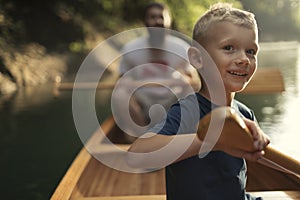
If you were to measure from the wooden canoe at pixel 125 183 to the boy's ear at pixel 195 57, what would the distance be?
0.72m

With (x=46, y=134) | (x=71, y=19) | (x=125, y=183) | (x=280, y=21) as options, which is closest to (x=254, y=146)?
(x=125, y=183)

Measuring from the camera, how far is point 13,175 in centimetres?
310

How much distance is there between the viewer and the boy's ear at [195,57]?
766 mm

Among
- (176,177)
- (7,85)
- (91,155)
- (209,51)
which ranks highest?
(209,51)

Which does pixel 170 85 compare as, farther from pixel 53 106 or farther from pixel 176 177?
pixel 53 106

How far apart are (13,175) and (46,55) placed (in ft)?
23.3

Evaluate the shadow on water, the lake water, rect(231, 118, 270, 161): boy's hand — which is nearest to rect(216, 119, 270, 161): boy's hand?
rect(231, 118, 270, 161): boy's hand

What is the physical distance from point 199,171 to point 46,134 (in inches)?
150

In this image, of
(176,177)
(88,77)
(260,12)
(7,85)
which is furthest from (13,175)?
(260,12)

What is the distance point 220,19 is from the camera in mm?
729

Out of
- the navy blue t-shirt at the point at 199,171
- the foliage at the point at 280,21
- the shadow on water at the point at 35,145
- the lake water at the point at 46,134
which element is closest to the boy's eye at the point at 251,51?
the navy blue t-shirt at the point at 199,171

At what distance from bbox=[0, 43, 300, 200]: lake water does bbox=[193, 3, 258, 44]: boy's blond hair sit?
1783 millimetres

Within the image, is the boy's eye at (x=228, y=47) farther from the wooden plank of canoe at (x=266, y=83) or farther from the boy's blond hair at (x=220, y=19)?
the wooden plank of canoe at (x=266, y=83)

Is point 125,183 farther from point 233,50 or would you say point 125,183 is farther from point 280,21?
point 280,21
